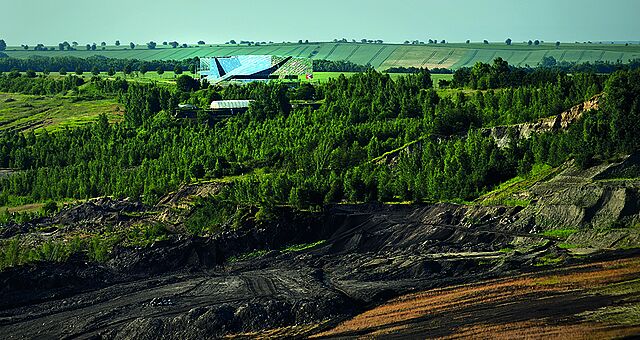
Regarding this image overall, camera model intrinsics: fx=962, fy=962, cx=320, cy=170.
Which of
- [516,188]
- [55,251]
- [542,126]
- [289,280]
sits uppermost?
[542,126]

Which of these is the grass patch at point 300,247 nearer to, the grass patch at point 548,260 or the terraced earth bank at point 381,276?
the terraced earth bank at point 381,276

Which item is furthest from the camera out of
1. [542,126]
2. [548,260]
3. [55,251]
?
[542,126]

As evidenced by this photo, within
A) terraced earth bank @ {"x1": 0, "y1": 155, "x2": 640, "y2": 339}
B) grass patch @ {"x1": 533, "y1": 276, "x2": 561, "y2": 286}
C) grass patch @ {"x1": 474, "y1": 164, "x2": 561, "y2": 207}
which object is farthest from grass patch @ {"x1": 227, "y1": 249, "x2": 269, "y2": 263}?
grass patch @ {"x1": 533, "y1": 276, "x2": 561, "y2": 286}

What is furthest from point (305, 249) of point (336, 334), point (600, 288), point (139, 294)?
point (600, 288)

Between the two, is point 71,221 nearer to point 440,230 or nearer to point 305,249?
point 305,249

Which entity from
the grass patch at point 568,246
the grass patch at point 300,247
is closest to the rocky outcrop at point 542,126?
the grass patch at point 300,247

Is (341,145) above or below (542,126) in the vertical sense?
below

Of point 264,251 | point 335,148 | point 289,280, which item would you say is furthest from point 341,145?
point 289,280

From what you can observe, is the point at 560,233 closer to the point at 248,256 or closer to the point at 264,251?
the point at 264,251
